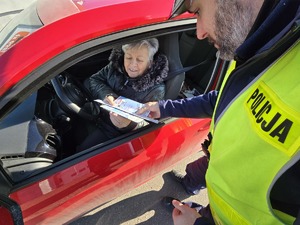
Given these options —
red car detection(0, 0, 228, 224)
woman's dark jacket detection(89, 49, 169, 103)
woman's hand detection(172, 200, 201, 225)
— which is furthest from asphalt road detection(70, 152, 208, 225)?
woman's hand detection(172, 200, 201, 225)

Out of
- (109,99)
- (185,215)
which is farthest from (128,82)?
(185,215)

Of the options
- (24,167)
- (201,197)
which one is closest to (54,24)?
(24,167)

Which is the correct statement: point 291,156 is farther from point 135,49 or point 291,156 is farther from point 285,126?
point 135,49

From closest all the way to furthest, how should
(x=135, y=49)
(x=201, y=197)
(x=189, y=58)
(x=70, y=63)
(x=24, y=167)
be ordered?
(x=70, y=63) < (x=24, y=167) < (x=135, y=49) < (x=189, y=58) < (x=201, y=197)

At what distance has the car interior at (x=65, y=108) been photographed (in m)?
1.58

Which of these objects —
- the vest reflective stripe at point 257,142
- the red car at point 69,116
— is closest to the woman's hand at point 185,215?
the vest reflective stripe at point 257,142

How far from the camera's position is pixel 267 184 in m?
0.84

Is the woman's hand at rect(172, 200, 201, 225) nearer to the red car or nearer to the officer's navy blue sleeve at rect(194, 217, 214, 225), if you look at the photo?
the officer's navy blue sleeve at rect(194, 217, 214, 225)

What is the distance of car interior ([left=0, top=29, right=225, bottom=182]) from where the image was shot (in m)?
1.58

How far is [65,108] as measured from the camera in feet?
6.42

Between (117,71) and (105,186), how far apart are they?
79 centimetres

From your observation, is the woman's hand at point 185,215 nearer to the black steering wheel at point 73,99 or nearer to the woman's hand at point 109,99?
the woman's hand at point 109,99

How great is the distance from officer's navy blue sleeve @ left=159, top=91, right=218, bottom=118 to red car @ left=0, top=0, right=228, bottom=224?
108 millimetres

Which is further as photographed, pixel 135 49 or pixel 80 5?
pixel 135 49
